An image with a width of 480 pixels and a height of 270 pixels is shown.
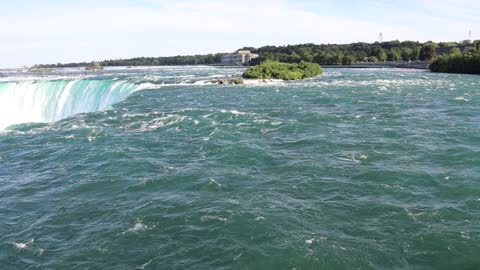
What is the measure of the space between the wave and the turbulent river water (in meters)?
12.2

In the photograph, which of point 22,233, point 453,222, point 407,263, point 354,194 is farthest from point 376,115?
point 22,233

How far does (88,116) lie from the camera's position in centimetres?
3369

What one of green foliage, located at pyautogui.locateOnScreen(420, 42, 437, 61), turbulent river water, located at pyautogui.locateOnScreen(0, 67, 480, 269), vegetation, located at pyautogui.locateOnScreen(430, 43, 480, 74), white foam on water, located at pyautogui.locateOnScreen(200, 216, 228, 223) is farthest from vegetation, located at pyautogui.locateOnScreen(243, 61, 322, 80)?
white foam on water, located at pyautogui.locateOnScreen(200, 216, 228, 223)

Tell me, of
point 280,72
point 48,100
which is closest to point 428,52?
point 280,72

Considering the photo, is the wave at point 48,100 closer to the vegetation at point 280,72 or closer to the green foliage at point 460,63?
the vegetation at point 280,72

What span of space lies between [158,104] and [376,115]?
18.7 meters

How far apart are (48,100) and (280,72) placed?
34.5 metres

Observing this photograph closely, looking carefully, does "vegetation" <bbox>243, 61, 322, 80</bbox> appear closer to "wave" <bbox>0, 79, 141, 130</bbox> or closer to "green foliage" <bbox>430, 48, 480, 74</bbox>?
"green foliage" <bbox>430, 48, 480, 74</bbox>

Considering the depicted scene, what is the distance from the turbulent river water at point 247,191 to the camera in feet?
38.3

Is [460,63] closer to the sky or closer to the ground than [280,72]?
closer to the sky

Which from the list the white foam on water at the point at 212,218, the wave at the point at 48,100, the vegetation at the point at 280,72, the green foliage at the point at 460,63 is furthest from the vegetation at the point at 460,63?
the white foam on water at the point at 212,218

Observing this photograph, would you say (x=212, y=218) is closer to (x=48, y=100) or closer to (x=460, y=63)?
(x=48, y=100)

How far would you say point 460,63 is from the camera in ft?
236

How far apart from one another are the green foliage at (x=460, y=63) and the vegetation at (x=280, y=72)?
22.4 m
